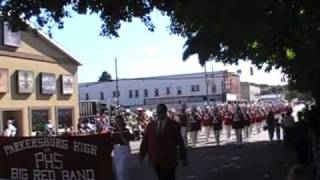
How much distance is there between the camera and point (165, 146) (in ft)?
36.8

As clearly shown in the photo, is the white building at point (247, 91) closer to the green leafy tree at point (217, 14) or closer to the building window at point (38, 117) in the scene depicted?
the building window at point (38, 117)

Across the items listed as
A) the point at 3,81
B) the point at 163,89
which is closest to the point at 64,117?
the point at 3,81

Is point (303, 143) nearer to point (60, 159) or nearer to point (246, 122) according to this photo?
point (60, 159)

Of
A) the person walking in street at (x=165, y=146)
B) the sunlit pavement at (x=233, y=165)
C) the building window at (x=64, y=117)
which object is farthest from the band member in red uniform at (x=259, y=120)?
the person walking in street at (x=165, y=146)

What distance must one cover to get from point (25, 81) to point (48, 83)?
322 cm

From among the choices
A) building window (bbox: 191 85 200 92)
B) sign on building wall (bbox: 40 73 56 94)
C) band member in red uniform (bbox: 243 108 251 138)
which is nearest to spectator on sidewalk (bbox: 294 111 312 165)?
band member in red uniform (bbox: 243 108 251 138)

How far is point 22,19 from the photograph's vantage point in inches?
488

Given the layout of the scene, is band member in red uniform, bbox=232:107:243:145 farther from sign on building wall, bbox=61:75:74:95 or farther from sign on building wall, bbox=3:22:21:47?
sign on building wall, bbox=61:75:74:95

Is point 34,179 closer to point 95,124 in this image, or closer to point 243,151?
point 243,151

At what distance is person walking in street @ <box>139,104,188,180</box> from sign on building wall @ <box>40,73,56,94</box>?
35100mm

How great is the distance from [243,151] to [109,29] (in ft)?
44.3

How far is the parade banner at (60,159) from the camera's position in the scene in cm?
1321

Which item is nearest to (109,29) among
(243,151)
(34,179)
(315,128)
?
(34,179)

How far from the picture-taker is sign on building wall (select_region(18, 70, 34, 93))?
42.8 m
